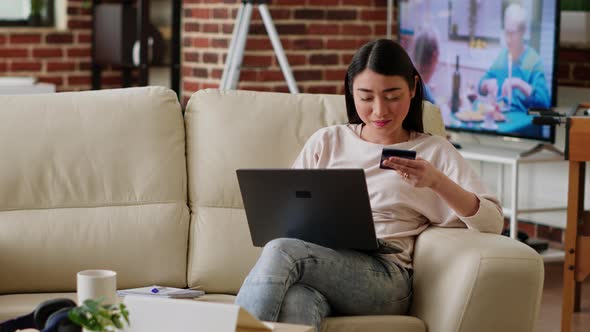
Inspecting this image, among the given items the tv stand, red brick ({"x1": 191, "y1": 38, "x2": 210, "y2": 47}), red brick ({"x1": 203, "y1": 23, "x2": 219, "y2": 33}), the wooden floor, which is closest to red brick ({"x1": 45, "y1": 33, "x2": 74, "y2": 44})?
red brick ({"x1": 191, "y1": 38, "x2": 210, "y2": 47})

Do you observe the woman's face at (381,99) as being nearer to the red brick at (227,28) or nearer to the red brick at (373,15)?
the red brick at (227,28)

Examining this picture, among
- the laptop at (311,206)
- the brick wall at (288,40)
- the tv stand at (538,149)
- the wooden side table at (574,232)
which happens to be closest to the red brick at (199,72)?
the brick wall at (288,40)

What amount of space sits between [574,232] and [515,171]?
94 cm

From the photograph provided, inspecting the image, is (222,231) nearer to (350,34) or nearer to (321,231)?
(321,231)

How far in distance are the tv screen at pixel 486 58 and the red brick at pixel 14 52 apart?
91.4 inches

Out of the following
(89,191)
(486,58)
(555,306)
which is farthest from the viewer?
(486,58)

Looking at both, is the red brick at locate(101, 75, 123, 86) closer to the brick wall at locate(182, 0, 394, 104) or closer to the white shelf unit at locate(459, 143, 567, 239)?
the brick wall at locate(182, 0, 394, 104)

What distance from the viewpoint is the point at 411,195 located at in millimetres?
2654

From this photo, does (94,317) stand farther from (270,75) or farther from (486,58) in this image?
(270,75)

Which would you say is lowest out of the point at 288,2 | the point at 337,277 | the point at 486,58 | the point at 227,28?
the point at 337,277

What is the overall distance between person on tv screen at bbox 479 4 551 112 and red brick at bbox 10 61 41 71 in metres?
2.84

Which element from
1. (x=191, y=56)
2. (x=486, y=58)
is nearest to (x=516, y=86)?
(x=486, y=58)

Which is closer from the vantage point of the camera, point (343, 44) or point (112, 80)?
point (343, 44)

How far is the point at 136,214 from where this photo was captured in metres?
2.84
